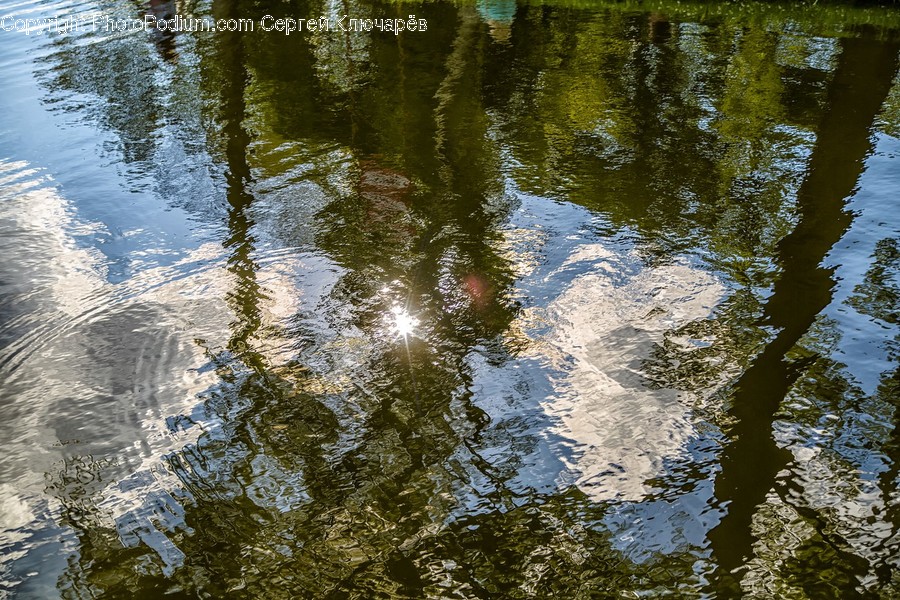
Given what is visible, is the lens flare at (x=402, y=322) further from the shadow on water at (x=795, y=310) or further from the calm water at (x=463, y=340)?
the shadow on water at (x=795, y=310)

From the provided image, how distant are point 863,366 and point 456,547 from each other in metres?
2.22

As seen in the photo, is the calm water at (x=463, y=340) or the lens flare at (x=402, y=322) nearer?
the calm water at (x=463, y=340)

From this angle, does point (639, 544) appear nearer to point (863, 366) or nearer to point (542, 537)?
point (542, 537)

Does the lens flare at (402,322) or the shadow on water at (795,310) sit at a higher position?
the shadow on water at (795,310)

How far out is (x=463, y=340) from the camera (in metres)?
4.34

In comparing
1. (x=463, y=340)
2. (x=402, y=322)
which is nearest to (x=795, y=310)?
(x=463, y=340)

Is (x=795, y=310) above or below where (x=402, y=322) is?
above

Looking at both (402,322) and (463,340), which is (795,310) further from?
(402,322)

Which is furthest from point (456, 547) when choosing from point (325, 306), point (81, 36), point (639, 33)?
point (81, 36)

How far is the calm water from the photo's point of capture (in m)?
3.11

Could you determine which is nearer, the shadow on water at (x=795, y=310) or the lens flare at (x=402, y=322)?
the shadow on water at (x=795, y=310)

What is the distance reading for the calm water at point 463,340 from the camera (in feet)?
10.2

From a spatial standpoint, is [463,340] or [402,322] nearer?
[463,340]

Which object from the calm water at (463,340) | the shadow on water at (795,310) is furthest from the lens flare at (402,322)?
the shadow on water at (795,310)
